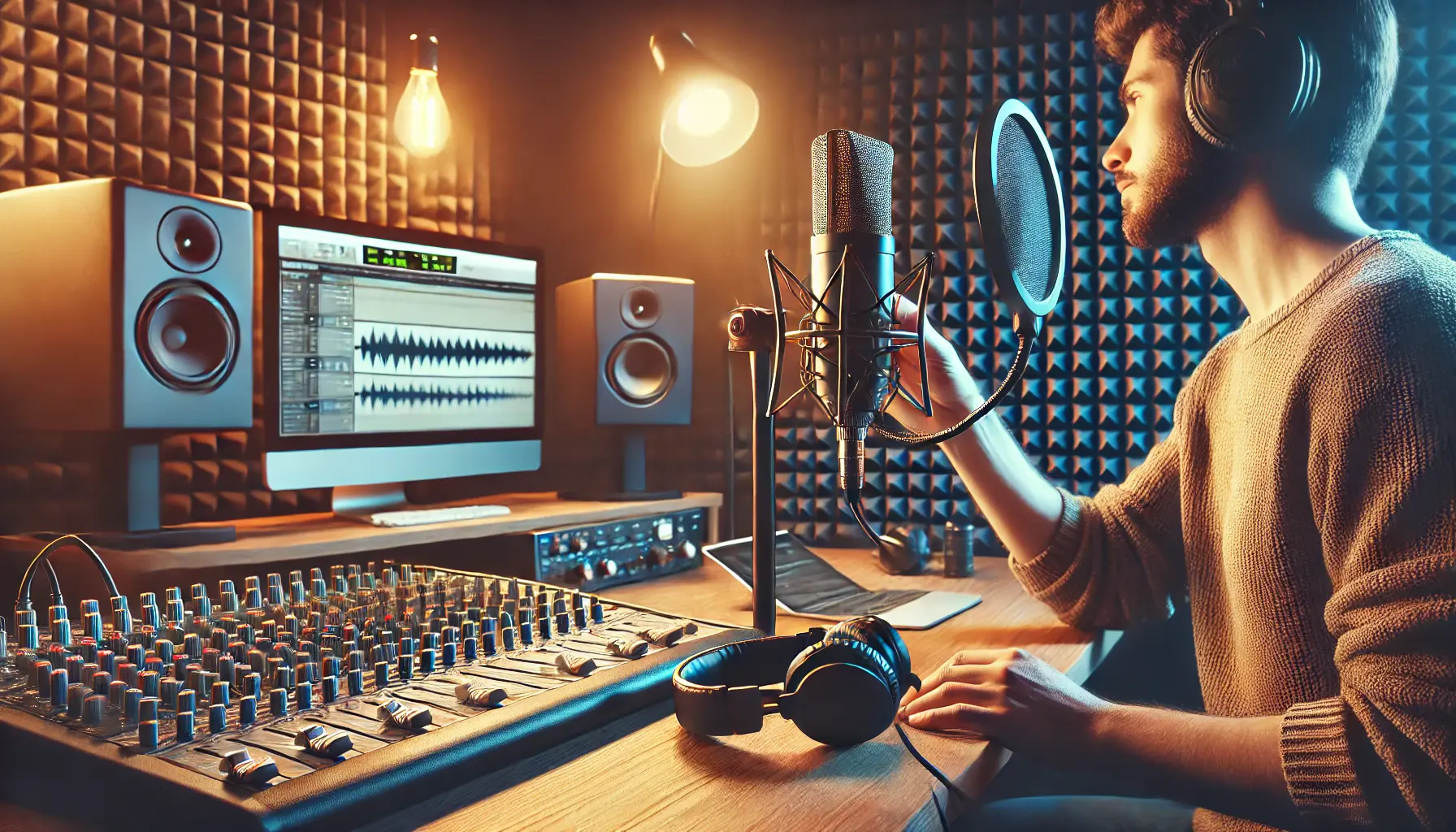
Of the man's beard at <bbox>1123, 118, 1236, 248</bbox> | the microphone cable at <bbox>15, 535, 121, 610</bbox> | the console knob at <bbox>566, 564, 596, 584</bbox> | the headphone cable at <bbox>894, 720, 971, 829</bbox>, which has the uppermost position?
the man's beard at <bbox>1123, 118, 1236, 248</bbox>

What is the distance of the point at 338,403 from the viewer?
150 cm

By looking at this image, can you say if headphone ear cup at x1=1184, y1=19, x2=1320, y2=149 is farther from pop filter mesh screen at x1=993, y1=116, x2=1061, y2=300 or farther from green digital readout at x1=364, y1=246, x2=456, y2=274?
green digital readout at x1=364, y1=246, x2=456, y2=274

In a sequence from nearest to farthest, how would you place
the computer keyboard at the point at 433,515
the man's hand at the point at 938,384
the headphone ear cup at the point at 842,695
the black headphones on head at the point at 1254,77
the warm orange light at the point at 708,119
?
the headphone ear cup at the point at 842,695 < the black headphones on head at the point at 1254,77 < the man's hand at the point at 938,384 < the computer keyboard at the point at 433,515 < the warm orange light at the point at 708,119

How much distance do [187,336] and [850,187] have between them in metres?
0.97

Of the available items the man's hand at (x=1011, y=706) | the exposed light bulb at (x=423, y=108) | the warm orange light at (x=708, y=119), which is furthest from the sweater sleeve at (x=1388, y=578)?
the exposed light bulb at (x=423, y=108)

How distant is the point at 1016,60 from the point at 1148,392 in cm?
74

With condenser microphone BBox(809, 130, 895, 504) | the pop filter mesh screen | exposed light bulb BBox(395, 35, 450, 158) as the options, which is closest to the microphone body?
condenser microphone BBox(809, 130, 895, 504)

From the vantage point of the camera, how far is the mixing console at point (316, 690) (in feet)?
1.91

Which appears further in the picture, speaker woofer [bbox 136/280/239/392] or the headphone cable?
speaker woofer [bbox 136/280/239/392]

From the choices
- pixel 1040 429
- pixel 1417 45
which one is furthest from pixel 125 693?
pixel 1417 45

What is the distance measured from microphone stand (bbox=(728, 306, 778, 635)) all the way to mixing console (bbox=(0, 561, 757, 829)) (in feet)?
0.33

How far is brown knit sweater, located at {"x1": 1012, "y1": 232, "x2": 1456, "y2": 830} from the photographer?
0.79 meters

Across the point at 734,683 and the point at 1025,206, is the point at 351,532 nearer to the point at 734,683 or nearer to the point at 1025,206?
the point at 734,683

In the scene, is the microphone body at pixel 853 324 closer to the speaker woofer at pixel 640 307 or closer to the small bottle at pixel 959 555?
the small bottle at pixel 959 555
